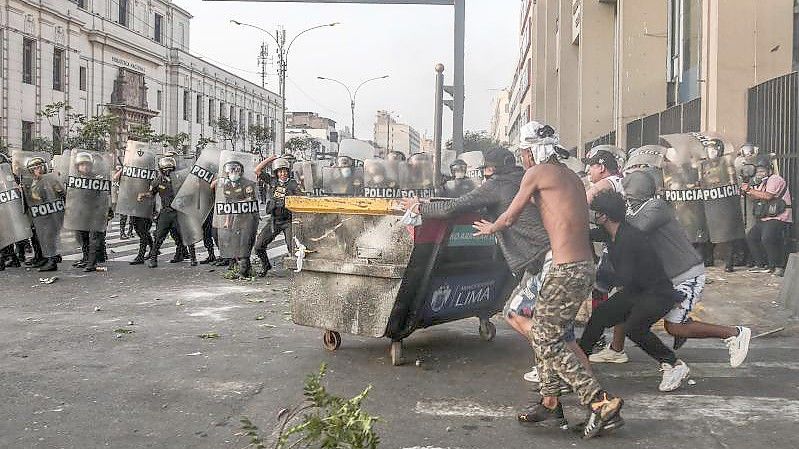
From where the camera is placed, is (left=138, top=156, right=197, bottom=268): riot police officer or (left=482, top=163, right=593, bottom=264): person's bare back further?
(left=138, top=156, right=197, bottom=268): riot police officer

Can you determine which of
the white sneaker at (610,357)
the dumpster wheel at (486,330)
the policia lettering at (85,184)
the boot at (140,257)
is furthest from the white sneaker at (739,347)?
the boot at (140,257)

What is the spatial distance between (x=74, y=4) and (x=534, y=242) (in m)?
45.5

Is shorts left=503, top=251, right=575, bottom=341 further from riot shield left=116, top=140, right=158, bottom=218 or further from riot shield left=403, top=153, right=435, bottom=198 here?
riot shield left=403, top=153, right=435, bottom=198

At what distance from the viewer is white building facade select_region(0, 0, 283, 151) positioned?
3962 cm

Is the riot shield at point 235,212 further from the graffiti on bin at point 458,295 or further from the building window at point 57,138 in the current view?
the building window at point 57,138

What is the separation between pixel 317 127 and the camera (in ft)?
417

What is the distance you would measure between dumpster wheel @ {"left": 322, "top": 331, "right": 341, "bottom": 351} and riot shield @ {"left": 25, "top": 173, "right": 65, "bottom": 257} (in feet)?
25.6

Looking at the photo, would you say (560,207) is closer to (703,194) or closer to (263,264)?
(703,194)

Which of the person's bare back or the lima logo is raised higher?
the person's bare back

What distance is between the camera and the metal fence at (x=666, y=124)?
1381 cm

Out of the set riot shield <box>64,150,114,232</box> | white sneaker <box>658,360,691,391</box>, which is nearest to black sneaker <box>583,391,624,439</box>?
white sneaker <box>658,360,691,391</box>

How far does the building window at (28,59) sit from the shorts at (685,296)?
41.0 metres

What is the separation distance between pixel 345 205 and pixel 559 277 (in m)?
2.27

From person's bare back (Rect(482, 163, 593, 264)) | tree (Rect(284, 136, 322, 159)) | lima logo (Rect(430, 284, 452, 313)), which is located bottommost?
lima logo (Rect(430, 284, 452, 313))
